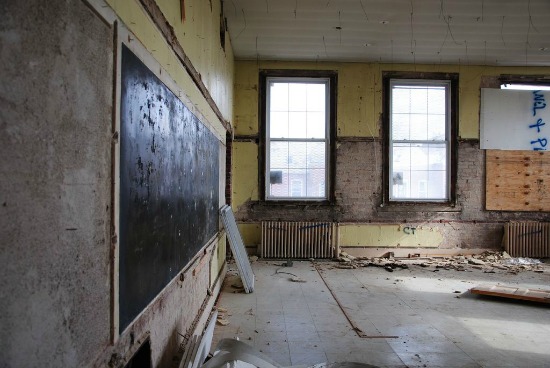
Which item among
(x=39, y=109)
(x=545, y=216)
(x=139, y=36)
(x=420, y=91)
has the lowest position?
(x=545, y=216)

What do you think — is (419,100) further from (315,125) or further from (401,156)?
(315,125)

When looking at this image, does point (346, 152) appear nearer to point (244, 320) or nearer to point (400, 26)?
point (400, 26)

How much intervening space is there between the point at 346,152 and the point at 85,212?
665cm

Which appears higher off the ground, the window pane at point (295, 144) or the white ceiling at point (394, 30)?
the white ceiling at point (394, 30)

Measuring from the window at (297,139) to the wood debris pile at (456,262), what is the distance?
1.51 m

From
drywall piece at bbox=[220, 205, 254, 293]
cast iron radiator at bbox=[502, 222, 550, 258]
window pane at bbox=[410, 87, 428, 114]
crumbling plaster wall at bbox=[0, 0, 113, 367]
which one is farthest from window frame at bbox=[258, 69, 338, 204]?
crumbling plaster wall at bbox=[0, 0, 113, 367]

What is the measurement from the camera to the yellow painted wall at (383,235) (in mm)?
7430

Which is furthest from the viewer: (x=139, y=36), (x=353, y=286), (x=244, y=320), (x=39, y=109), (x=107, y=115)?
(x=353, y=286)

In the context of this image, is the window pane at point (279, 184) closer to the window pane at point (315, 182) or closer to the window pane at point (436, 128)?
the window pane at point (315, 182)

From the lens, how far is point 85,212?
1118 millimetres

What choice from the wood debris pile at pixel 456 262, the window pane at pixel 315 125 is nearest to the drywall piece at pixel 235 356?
the wood debris pile at pixel 456 262

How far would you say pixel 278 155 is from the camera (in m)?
7.44

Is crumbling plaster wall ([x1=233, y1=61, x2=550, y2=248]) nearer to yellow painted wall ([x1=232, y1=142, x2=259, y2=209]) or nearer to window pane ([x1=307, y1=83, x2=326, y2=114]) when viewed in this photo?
yellow painted wall ([x1=232, y1=142, x2=259, y2=209])

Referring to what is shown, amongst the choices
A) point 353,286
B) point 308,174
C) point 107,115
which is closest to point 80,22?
point 107,115
